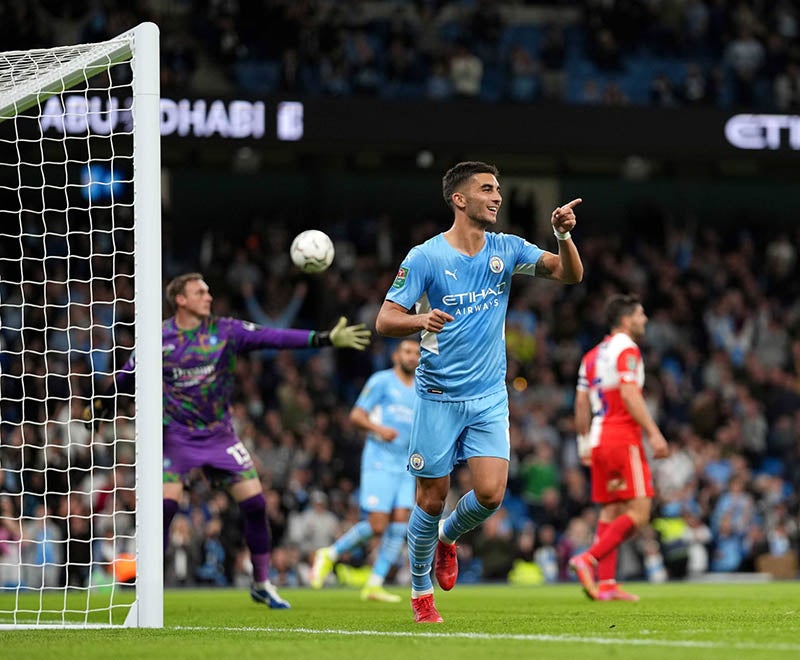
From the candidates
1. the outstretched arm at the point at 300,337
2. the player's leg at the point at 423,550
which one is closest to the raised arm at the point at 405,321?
the player's leg at the point at 423,550

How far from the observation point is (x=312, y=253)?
10.4m

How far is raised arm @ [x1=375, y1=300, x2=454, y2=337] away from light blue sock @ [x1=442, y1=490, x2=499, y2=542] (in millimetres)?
1134

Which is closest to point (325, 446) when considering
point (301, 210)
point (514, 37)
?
point (301, 210)

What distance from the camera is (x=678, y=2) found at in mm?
26062

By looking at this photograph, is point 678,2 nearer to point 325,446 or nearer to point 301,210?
point 301,210

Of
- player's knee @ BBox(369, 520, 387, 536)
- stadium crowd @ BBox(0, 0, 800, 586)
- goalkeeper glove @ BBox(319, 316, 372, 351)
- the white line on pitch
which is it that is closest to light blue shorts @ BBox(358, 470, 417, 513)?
player's knee @ BBox(369, 520, 387, 536)

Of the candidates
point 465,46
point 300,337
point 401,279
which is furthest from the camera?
point 465,46

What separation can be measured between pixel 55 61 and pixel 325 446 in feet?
36.2

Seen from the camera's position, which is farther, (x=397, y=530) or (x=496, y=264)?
(x=397, y=530)

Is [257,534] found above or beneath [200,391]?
beneath

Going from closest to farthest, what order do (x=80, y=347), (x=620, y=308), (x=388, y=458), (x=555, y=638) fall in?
(x=555, y=638) → (x=620, y=308) → (x=388, y=458) → (x=80, y=347)

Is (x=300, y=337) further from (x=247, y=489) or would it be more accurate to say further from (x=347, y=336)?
(x=247, y=489)

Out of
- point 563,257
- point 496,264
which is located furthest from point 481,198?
point 563,257

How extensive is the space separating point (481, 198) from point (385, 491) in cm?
526
